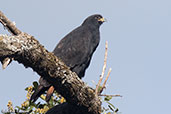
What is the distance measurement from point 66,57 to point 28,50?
2903 millimetres

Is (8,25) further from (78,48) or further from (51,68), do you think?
(78,48)

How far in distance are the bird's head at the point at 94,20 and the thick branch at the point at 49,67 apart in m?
3.34

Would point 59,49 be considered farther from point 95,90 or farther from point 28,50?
point 28,50

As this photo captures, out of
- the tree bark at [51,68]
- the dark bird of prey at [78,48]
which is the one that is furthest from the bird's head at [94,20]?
the tree bark at [51,68]

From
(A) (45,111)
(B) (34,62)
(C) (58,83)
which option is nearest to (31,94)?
(A) (45,111)

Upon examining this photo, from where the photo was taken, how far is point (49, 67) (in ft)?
10.2

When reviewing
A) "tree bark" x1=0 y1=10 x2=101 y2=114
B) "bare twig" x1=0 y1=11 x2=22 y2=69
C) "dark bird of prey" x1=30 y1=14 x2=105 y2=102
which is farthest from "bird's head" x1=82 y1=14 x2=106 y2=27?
"bare twig" x1=0 y1=11 x2=22 y2=69

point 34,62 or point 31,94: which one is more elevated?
point 31,94

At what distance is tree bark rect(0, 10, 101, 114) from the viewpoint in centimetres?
277

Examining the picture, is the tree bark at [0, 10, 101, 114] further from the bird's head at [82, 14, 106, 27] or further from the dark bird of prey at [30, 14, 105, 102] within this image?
the bird's head at [82, 14, 106, 27]

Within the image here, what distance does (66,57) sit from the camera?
5773mm

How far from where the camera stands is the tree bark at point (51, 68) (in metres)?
2.77

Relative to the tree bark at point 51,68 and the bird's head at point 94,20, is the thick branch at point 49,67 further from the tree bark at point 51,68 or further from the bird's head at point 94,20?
the bird's head at point 94,20

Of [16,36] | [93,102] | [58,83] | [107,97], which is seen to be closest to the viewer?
[16,36]
